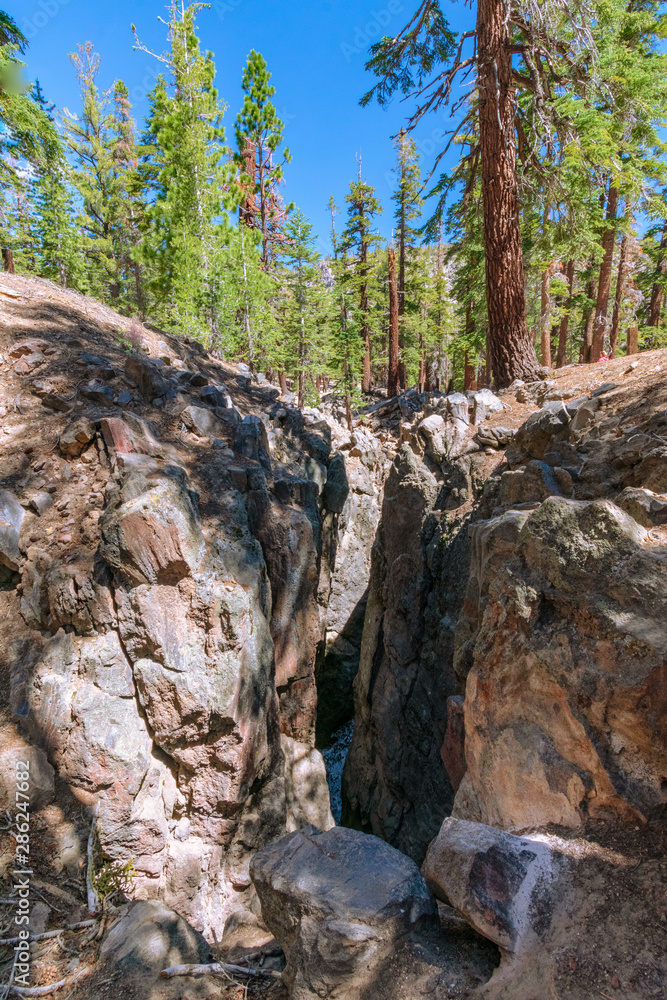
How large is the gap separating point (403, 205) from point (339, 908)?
1058 inches

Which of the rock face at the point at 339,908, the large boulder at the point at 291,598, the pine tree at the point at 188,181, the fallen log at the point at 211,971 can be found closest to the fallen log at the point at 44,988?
the fallen log at the point at 211,971

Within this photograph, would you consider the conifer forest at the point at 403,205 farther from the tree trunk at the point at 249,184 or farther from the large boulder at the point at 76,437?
the large boulder at the point at 76,437

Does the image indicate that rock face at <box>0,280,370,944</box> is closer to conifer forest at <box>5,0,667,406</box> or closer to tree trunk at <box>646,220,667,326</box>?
conifer forest at <box>5,0,667,406</box>

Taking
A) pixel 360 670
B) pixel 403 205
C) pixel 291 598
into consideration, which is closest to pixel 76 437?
pixel 291 598

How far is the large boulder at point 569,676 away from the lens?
10.3 feet

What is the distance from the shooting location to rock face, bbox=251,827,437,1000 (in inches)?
112

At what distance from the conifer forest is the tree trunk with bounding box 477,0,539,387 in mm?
31

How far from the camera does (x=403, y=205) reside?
75.8 feet

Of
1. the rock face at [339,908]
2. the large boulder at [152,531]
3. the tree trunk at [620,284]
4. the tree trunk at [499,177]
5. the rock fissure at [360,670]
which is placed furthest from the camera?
the tree trunk at [620,284]

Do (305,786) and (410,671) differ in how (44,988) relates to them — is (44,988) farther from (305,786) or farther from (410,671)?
(410,671)

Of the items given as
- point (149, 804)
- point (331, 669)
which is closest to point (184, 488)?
point (149, 804)

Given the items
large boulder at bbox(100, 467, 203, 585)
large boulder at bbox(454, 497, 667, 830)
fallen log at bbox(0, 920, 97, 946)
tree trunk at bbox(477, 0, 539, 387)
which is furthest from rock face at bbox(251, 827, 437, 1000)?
tree trunk at bbox(477, 0, 539, 387)

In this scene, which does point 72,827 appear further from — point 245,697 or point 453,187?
point 453,187

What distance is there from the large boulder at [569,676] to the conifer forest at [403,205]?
5.88 meters
